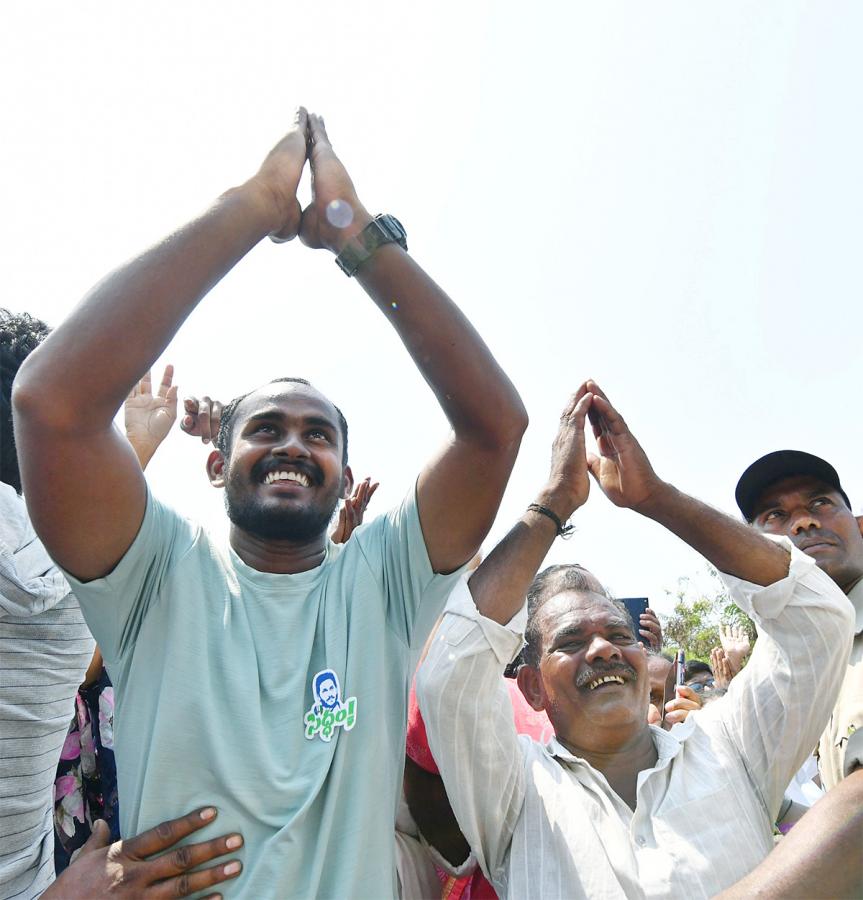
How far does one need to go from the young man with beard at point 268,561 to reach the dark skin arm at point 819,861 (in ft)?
2.78

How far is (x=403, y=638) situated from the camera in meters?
2.12

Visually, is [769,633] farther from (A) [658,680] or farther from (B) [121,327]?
(A) [658,680]

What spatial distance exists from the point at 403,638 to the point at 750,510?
7.11 feet

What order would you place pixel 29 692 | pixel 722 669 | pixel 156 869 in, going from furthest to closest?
1. pixel 722 669
2. pixel 29 692
3. pixel 156 869

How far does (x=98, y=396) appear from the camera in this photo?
1.84 metres

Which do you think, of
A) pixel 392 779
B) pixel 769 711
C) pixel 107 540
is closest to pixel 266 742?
pixel 392 779

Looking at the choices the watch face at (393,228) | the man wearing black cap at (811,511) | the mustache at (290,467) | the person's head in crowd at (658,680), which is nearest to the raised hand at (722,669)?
the person's head in crowd at (658,680)

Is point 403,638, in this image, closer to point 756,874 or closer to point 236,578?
point 236,578

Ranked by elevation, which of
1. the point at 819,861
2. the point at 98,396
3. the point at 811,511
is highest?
the point at 98,396

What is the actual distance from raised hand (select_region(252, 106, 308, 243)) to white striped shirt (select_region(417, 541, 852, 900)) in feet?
3.90

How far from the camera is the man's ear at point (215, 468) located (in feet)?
8.89

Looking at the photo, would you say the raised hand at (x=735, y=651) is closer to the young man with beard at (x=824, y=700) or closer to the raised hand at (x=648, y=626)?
the raised hand at (x=648, y=626)

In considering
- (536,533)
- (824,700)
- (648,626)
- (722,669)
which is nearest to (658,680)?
(648,626)

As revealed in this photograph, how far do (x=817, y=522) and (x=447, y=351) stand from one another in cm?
211
